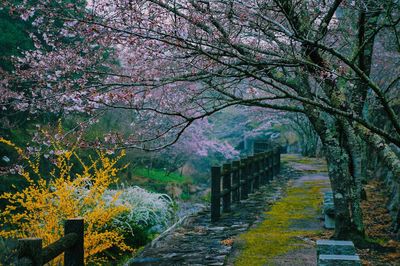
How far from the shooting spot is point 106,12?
20.7ft

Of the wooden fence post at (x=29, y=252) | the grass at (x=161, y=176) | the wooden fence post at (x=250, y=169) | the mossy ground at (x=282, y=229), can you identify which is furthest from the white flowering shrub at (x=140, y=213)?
the grass at (x=161, y=176)

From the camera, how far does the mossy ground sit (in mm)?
7309

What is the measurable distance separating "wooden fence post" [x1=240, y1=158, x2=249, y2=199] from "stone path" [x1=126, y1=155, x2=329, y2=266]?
8.6 inches

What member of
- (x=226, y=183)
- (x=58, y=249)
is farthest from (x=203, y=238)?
(x=58, y=249)

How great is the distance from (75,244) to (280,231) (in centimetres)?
521

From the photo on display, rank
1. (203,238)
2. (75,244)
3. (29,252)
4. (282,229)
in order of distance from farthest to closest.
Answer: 1. (282,229)
2. (203,238)
3. (75,244)
4. (29,252)

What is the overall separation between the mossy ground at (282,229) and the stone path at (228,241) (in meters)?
0.01

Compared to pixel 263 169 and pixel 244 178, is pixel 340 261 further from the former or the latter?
pixel 263 169

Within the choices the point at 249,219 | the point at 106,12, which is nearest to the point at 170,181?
the point at 249,219

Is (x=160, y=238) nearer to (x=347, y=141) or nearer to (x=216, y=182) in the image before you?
(x=216, y=182)

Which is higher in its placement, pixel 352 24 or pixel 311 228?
pixel 352 24

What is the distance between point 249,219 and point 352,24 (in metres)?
4.46

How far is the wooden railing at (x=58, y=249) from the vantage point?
3480 millimetres

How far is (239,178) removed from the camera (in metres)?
12.3
